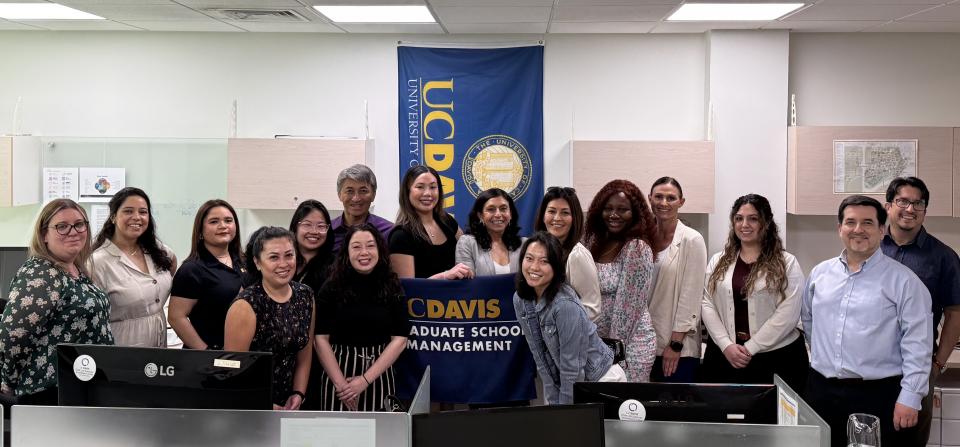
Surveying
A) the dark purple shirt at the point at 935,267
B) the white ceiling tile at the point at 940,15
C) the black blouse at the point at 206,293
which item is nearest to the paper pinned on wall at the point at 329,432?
the black blouse at the point at 206,293

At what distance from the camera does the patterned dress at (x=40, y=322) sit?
2.81 meters

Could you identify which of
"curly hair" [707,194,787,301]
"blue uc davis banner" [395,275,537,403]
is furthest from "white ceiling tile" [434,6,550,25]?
"blue uc davis banner" [395,275,537,403]

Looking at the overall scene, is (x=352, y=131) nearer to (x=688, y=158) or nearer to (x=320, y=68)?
(x=320, y=68)

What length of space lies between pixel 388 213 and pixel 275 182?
868 mm

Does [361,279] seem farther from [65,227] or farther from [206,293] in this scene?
[65,227]

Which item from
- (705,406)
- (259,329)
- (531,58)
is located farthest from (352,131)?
(705,406)

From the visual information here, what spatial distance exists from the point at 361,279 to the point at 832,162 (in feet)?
11.7

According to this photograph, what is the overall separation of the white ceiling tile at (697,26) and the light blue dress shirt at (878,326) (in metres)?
2.53

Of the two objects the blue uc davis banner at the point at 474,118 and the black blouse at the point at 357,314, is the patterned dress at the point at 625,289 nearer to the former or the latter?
the black blouse at the point at 357,314

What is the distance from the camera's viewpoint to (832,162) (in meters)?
5.28

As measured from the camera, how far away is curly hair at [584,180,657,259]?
3.51 metres

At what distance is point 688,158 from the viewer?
532 cm

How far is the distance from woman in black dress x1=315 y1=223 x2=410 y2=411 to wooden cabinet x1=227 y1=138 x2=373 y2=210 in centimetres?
218

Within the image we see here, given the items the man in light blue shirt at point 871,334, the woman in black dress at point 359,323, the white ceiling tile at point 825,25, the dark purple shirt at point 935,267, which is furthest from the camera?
the white ceiling tile at point 825,25
